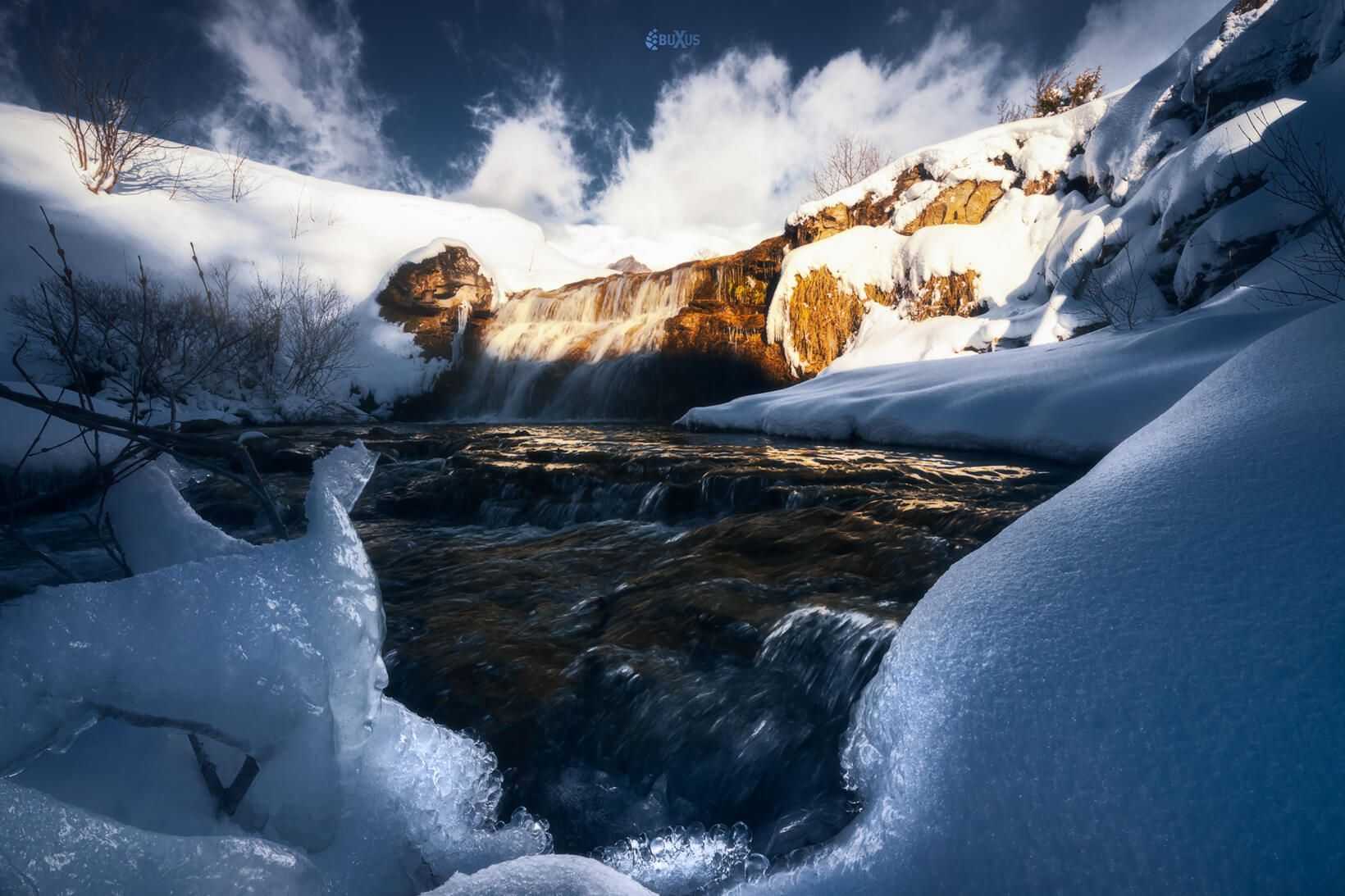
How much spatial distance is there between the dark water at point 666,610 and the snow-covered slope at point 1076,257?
135 cm

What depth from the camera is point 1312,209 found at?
6.29 metres

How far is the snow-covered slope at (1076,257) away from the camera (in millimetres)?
5848

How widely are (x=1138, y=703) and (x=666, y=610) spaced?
1.96 m

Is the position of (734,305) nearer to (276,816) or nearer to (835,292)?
(835,292)

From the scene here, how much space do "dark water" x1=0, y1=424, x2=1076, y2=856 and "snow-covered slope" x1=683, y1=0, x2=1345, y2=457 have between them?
4.43 feet

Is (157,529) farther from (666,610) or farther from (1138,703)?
(1138,703)

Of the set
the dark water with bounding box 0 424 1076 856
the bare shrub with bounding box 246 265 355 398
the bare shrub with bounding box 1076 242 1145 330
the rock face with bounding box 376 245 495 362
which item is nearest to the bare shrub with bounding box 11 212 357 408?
the bare shrub with bounding box 246 265 355 398

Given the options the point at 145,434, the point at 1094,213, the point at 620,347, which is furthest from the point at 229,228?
the point at 1094,213

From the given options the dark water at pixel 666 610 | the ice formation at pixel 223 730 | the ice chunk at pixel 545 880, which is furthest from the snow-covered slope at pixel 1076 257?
the ice formation at pixel 223 730

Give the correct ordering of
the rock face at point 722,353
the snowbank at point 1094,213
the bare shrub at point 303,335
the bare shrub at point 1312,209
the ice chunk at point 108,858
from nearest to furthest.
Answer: the ice chunk at point 108,858 → the bare shrub at point 1312,209 → the snowbank at point 1094,213 → the rock face at point 722,353 → the bare shrub at point 303,335

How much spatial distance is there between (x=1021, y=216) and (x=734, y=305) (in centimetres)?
933

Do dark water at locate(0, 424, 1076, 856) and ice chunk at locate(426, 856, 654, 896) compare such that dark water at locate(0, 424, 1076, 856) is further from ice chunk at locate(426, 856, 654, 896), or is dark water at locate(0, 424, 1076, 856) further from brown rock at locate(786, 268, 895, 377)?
brown rock at locate(786, 268, 895, 377)

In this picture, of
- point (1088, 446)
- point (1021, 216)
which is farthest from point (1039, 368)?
point (1021, 216)

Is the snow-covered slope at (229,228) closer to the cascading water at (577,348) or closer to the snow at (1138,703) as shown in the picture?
the cascading water at (577,348)
